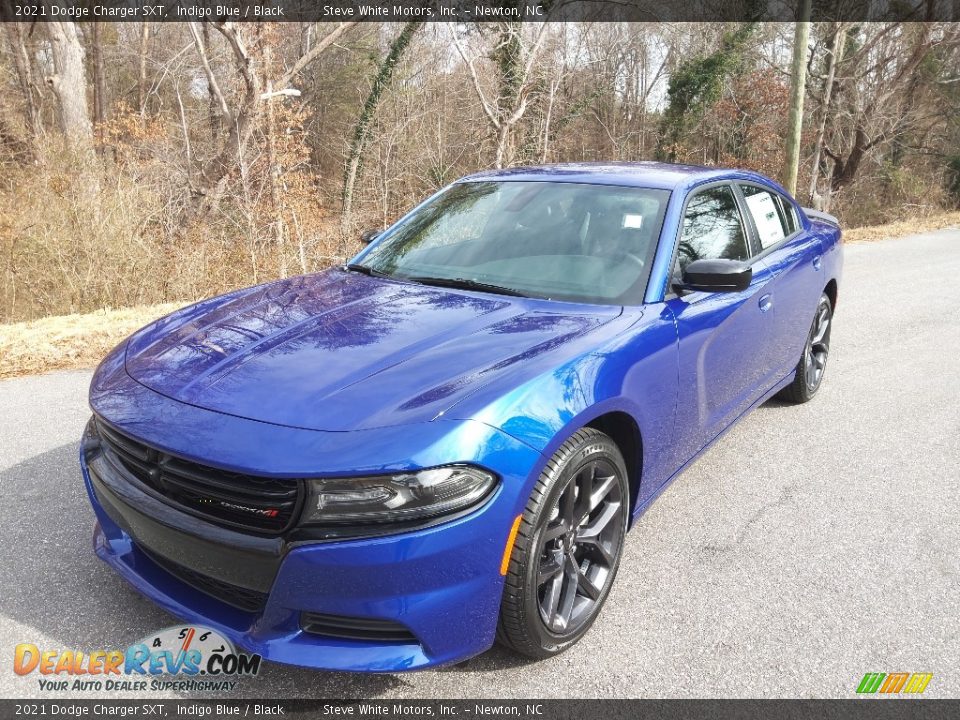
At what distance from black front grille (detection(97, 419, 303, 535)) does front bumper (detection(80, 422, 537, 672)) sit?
41mm

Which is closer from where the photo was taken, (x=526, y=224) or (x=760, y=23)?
(x=526, y=224)

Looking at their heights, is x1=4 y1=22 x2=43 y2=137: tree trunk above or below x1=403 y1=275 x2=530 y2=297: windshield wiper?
above

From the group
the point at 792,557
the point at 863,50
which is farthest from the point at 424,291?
the point at 863,50

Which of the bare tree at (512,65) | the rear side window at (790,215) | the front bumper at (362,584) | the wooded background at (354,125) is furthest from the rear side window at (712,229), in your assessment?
the bare tree at (512,65)

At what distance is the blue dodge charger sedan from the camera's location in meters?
2.03

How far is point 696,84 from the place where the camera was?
27.5m

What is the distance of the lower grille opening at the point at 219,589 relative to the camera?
2168mm

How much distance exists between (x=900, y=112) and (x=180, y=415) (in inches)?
1205

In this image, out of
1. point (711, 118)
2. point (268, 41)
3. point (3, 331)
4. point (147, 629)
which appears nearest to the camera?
point (147, 629)

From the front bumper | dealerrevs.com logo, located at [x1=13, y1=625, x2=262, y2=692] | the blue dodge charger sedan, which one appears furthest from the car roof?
dealerrevs.com logo, located at [x1=13, y1=625, x2=262, y2=692]

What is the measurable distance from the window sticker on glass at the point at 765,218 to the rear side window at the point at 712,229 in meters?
0.24

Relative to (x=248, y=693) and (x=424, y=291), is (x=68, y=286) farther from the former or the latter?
(x=248, y=693)

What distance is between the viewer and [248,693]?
7.64 feet

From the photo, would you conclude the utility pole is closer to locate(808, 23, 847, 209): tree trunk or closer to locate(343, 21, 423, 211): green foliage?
locate(808, 23, 847, 209): tree trunk
